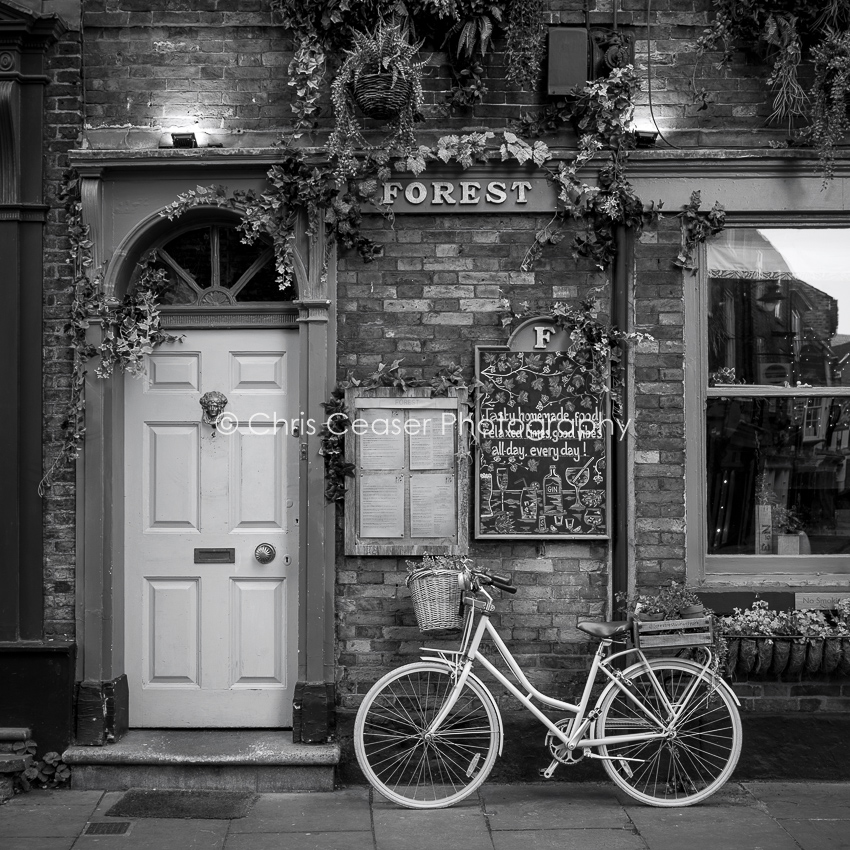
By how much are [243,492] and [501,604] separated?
1.68 metres

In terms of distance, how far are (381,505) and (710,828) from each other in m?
2.42

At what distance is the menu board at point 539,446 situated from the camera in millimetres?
5418

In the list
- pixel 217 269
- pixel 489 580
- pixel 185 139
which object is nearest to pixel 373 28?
pixel 185 139

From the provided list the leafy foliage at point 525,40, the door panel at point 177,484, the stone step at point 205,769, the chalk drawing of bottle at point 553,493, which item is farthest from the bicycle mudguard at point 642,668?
the leafy foliage at point 525,40

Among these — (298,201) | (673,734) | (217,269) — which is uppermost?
(298,201)

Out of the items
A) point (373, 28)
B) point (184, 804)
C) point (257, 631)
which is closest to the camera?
point (184, 804)

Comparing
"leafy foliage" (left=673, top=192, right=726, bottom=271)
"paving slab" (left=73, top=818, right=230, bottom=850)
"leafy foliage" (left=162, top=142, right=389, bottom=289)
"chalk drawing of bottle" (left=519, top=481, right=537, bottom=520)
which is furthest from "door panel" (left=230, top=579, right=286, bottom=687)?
"leafy foliage" (left=673, top=192, right=726, bottom=271)

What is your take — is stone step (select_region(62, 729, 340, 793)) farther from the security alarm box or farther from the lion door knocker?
the security alarm box

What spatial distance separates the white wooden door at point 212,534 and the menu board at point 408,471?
419 millimetres

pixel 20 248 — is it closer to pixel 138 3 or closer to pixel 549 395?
pixel 138 3

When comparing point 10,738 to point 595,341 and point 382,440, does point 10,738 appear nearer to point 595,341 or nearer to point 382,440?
point 382,440

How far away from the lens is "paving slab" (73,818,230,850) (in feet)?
14.8

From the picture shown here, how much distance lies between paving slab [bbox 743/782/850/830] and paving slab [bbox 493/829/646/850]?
2.87ft

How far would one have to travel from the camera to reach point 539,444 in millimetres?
5426
